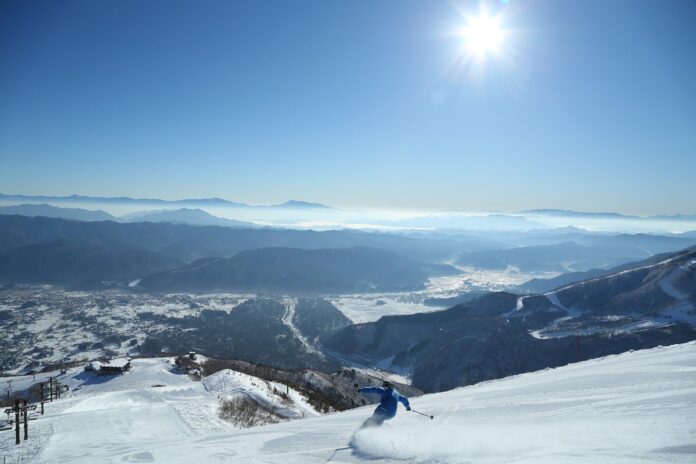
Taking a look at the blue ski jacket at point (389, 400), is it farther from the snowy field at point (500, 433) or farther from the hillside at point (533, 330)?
the hillside at point (533, 330)

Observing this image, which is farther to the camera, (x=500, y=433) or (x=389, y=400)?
(x=389, y=400)

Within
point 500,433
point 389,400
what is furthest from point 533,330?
point 500,433

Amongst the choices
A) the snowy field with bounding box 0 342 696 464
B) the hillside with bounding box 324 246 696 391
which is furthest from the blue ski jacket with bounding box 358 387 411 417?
the hillside with bounding box 324 246 696 391

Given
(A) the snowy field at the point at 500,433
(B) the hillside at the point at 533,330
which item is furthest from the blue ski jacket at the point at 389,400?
(B) the hillside at the point at 533,330

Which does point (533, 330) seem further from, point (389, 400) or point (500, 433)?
point (500, 433)

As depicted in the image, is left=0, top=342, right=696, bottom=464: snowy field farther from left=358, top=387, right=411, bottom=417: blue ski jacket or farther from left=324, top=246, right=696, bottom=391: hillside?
left=324, top=246, right=696, bottom=391: hillside

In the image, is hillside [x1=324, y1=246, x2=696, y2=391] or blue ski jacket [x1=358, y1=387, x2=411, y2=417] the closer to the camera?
blue ski jacket [x1=358, y1=387, x2=411, y2=417]

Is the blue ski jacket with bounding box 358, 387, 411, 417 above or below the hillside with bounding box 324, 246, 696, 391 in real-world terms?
above

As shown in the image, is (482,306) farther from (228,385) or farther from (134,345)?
(134,345)
